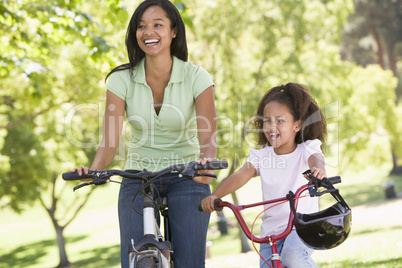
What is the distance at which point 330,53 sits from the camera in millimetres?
16828

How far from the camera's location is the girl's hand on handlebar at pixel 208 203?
9.89 ft

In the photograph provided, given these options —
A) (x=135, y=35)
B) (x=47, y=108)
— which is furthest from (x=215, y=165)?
(x=47, y=108)

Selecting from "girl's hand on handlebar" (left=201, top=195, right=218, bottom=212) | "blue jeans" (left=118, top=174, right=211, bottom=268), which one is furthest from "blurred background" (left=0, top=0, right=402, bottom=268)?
"girl's hand on handlebar" (left=201, top=195, right=218, bottom=212)

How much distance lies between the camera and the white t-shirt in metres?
3.42

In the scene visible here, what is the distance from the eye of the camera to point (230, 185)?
337cm

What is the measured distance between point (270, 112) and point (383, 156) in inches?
1027

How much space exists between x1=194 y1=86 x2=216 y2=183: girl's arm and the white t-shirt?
1.09 ft

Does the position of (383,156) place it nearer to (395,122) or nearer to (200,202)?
(395,122)

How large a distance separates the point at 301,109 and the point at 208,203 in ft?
3.31

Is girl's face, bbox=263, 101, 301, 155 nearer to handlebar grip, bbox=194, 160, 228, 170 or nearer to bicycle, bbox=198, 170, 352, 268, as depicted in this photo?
bicycle, bbox=198, 170, 352, 268

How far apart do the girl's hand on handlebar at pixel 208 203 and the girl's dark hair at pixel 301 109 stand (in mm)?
900

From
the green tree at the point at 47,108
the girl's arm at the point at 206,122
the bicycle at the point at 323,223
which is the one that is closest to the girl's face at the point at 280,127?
the girl's arm at the point at 206,122

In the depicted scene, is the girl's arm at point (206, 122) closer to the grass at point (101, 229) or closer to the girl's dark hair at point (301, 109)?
the girl's dark hair at point (301, 109)

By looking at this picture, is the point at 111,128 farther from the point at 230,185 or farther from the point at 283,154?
the point at 283,154
